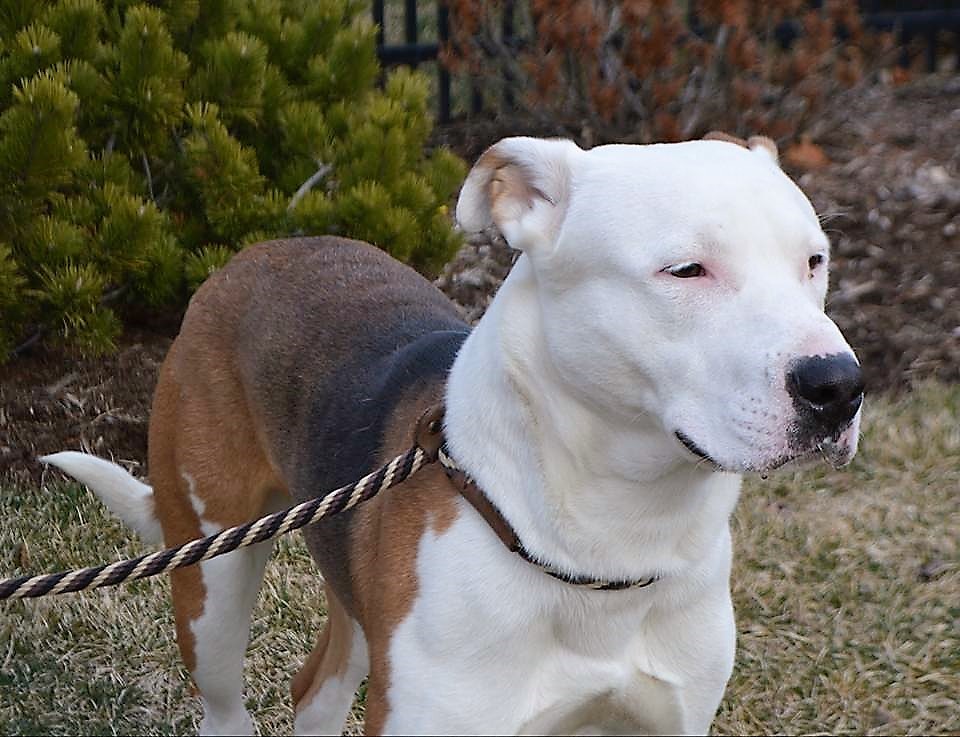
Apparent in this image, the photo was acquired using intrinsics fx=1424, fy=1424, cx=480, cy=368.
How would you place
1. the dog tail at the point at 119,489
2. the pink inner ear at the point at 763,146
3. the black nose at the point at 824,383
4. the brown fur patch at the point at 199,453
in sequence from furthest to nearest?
the dog tail at the point at 119,489, the brown fur patch at the point at 199,453, the pink inner ear at the point at 763,146, the black nose at the point at 824,383

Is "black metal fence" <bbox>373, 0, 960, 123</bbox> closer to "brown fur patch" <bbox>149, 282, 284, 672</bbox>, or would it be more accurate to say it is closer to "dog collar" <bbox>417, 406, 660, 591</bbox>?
"brown fur patch" <bbox>149, 282, 284, 672</bbox>

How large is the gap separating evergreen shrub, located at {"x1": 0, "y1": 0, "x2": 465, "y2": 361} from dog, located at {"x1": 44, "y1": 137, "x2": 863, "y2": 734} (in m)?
2.05

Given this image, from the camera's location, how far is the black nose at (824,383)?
231 cm

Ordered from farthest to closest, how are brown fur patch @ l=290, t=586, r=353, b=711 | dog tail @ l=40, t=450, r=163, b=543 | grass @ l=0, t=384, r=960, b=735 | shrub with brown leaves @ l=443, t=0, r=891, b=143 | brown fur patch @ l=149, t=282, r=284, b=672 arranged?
1. shrub with brown leaves @ l=443, t=0, r=891, b=143
2. grass @ l=0, t=384, r=960, b=735
3. dog tail @ l=40, t=450, r=163, b=543
4. brown fur patch @ l=290, t=586, r=353, b=711
5. brown fur patch @ l=149, t=282, r=284, b=672

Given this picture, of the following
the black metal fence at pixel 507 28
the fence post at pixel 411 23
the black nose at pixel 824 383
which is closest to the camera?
the black nose at pixel 824 383

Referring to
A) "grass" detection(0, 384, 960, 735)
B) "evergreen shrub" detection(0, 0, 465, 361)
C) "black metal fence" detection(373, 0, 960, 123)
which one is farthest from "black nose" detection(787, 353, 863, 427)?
"black metal fence" detection(373, 0, 960, 123)

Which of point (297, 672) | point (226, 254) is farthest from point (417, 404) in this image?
point (226, 254)

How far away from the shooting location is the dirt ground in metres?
5.57

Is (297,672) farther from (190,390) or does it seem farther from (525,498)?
(525,498)

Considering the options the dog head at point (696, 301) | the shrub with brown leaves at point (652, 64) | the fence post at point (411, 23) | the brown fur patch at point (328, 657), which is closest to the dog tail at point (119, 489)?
the brown fur patch at point (328, 657)

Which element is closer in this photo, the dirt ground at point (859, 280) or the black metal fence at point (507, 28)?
the dirt ground at point (859, 280)

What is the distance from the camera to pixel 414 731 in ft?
9.08

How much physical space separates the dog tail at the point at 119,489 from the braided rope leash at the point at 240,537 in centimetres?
109

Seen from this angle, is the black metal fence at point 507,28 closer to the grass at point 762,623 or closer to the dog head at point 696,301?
the grass at point 762,623
